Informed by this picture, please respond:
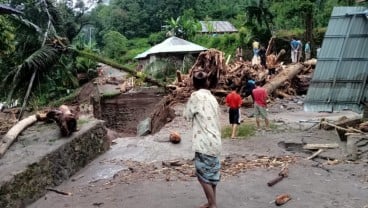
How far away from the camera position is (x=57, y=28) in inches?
577

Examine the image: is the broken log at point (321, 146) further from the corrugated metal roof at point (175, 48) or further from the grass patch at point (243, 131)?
the corrugated metal roof at point (175, 48)

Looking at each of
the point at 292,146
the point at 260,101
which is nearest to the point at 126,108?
the point at 260,101

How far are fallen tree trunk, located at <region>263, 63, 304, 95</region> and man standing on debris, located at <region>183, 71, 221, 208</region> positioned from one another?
12.9 metres

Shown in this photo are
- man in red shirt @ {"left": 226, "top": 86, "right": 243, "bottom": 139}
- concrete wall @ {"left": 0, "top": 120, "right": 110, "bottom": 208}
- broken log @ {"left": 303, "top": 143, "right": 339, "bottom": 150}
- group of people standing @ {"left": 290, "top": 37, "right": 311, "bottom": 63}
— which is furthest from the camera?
group of people standing @ {"left": 290, "top": 37, "right": 311, "bottom": 63}

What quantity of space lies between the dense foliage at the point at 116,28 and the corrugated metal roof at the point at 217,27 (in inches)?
41.9

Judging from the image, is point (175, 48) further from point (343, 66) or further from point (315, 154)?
point (315, 154)

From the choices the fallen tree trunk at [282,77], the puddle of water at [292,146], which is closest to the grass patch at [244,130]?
the puddle of water at [292,146]

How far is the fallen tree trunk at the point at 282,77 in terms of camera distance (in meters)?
18.4

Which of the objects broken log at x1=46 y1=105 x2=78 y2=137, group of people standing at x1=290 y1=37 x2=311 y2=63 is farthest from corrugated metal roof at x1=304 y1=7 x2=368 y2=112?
group of people standing at x1=290 y1=37 x2=311 y2=63

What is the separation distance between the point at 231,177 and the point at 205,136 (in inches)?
87.7

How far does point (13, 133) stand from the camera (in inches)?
340

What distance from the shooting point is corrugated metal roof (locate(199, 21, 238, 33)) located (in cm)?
4219

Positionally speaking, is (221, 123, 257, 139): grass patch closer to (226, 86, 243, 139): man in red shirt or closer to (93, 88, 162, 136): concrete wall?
(226, 86, 243, 139): man in red shirt

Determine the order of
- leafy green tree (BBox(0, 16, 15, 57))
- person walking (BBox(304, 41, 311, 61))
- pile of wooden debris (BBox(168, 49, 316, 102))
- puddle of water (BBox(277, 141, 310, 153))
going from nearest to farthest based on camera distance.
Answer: puddle of water (BBox(277, 141, 310, 153)) → leafy green tree (BBox(0, 16, 15, 57)) → pile of wooden debris (BBox(168, 49, 316, 102)) → person walking (BBox(304, 41, 311, 61))
